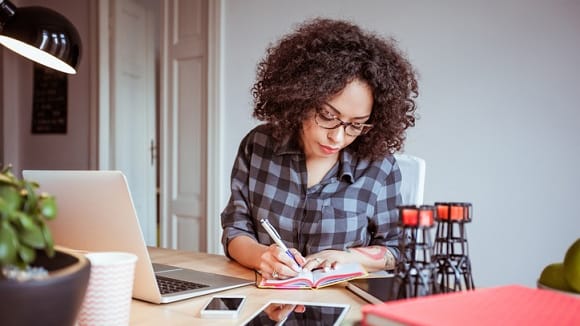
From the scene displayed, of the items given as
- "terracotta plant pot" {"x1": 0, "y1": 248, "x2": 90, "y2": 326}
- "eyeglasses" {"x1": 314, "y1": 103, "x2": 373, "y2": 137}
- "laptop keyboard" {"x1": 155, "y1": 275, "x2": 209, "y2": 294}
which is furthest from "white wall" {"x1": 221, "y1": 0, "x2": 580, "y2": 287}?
"terracotta plant pot" {"x1": 0, "y1": 248, "x2": 90, "y2": 326}

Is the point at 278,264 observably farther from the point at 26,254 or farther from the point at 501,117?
the point at 501,117

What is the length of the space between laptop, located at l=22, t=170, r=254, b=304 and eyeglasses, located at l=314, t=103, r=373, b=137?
54 cm

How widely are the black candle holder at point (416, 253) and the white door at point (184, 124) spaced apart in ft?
8.03

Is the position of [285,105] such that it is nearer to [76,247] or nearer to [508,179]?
[76,247]

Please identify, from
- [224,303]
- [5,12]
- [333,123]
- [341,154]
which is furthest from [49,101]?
[224,303]

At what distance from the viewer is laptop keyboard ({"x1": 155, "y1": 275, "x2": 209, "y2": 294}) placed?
98 centimetres

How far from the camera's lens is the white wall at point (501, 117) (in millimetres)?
2096

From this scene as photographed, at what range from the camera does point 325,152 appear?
1.36m

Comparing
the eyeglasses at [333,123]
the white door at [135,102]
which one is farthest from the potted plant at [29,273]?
the white door at [135,102]

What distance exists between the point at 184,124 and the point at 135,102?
0.82 meters

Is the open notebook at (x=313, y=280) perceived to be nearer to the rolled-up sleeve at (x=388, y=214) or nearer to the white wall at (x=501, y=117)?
the rolled-up sleeve at (x=388, y=214)

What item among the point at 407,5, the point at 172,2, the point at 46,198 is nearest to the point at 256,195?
the point at 46,198

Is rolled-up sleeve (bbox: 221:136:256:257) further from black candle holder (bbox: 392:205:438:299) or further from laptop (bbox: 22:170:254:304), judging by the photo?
black candle holder (bbox: 392:205:438:299)

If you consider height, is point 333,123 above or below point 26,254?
above
